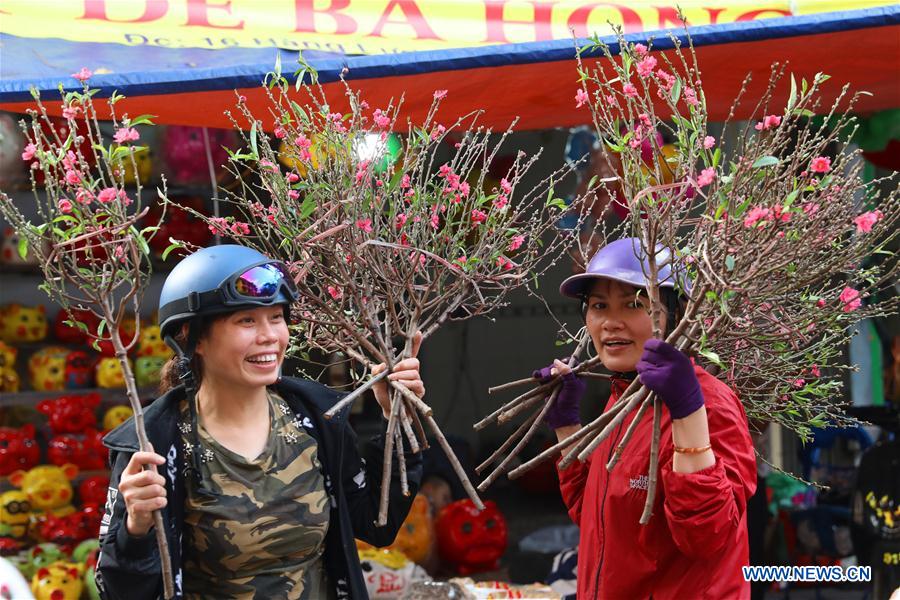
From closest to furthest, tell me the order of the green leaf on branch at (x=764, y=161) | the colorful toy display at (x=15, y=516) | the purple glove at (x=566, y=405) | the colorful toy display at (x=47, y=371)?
the green leaf on branch at (x=764, y=161)
the purple glove at (x=566, y=405)
the colorful toy display at (x=15, y=516)
the colorful toy display at (x=47, y=371)

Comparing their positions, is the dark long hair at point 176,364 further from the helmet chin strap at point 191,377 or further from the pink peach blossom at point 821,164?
the pink peach blossom at point 821,164

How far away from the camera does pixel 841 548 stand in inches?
229

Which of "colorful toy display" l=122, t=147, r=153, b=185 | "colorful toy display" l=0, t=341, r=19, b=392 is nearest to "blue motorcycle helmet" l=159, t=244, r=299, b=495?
"colorful toy display" l=122, t=147, r=153, b=185

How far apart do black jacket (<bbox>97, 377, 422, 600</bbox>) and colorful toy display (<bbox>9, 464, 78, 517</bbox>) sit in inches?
142

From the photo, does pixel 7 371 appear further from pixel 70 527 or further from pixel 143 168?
pixel 143 168

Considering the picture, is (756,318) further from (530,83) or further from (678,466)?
(530,83)

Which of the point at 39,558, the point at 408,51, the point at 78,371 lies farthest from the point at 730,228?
the point at 78,371

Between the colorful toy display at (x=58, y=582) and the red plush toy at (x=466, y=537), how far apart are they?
201 centimetres

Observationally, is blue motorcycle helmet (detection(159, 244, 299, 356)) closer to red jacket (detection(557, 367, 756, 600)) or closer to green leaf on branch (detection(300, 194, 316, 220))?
green leaf on branch (detection(300, 194, 316, 220))

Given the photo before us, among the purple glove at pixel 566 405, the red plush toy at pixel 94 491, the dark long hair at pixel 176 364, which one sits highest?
the dark long hair at pixel 176 364

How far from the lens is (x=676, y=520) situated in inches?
89.3

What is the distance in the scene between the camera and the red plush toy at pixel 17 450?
5.94 metres

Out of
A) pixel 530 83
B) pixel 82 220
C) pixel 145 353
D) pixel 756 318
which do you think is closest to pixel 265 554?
pixel 82 220

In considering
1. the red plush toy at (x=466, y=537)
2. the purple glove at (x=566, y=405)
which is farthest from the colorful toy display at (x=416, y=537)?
the purple glove at (x=566, y=405)
